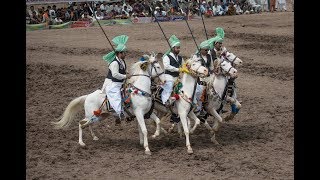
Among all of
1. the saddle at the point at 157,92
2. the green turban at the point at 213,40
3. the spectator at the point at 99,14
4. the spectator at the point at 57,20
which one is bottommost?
the saddle at the point at 157,92

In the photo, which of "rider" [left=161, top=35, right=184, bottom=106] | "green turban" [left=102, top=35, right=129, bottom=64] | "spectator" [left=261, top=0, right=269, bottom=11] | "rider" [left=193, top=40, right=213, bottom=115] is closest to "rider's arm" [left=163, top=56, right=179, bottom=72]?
"rider" [left=161, top=35, right=184, bottom=106]

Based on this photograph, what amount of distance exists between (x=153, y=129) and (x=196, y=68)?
2949mm

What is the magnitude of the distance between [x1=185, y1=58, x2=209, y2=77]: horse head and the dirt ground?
174 centimetres

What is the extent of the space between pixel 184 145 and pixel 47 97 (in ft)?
22.1

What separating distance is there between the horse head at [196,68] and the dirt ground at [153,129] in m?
1.74

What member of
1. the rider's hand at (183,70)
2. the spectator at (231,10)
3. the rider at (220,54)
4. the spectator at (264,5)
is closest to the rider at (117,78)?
the rider's hand at (183,70)

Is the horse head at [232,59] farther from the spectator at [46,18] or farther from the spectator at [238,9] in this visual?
the spectator at [238,9]

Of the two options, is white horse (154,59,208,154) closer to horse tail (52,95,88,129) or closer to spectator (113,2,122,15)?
horse tail (52,95,88,129)

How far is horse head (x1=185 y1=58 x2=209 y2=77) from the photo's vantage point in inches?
466

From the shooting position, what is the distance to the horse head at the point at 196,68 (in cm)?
1183

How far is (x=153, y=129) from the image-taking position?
46.7 feet

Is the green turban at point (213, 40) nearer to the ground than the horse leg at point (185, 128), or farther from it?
farther from it

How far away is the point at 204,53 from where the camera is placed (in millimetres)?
12945

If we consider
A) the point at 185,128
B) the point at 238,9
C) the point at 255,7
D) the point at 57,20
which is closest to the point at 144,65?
the point at 185,128
